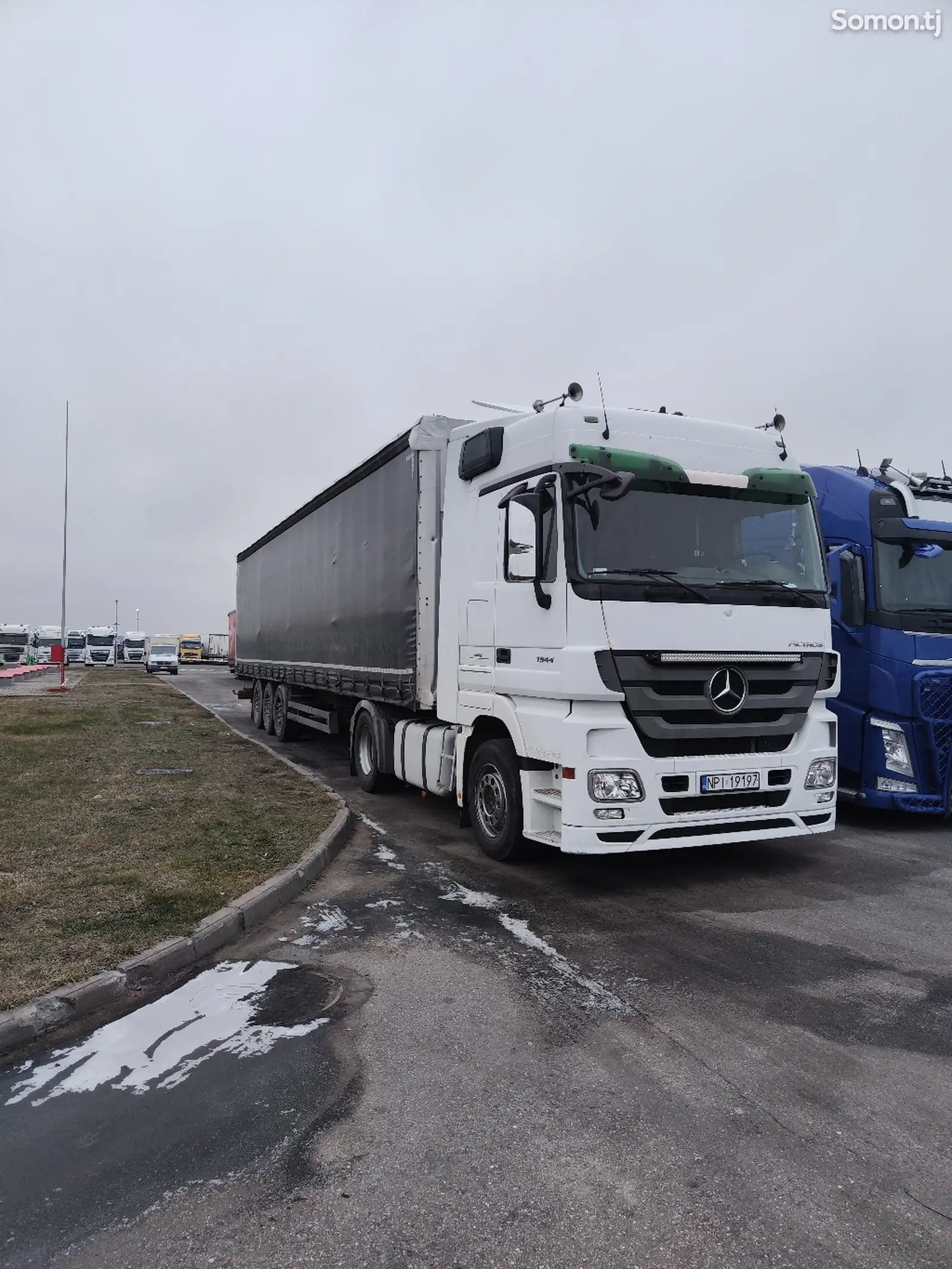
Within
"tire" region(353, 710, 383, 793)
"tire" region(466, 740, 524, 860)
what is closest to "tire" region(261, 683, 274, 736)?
"tire" region(353, 710, 383, 793)

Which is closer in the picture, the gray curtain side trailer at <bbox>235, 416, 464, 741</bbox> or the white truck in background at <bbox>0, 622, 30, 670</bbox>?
the gray curtain side trailer at <bbox>235, 416, 464, 741</bbox>

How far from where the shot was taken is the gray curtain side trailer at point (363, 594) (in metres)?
8.59

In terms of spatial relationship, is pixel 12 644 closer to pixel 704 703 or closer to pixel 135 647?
pixel 135 647

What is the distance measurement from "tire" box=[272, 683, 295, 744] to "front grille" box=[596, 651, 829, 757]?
1133cm

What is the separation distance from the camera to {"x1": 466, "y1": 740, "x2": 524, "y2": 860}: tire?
6.70 meters

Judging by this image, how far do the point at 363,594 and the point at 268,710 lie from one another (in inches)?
327

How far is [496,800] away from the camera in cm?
704

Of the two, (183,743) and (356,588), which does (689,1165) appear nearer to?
(356,588)

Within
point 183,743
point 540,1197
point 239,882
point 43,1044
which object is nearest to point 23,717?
point 183,743

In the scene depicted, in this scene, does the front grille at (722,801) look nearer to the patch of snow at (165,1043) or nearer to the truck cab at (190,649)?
the patch of snow at (165,1043)

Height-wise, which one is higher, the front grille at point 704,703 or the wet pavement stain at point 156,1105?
the front grille at point 704,703

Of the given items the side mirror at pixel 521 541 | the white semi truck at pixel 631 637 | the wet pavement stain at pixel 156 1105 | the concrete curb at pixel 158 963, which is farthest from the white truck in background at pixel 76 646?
the wet pavement stain at pixel 156 1105

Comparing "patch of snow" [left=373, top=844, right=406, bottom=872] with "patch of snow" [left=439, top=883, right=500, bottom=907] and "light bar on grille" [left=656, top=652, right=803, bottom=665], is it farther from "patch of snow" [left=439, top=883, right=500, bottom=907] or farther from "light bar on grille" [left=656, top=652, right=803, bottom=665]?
"light bar on grille" [left=656, top=652, right=803, bottom=665]

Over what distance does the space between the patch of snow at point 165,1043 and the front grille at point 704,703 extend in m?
2.88
